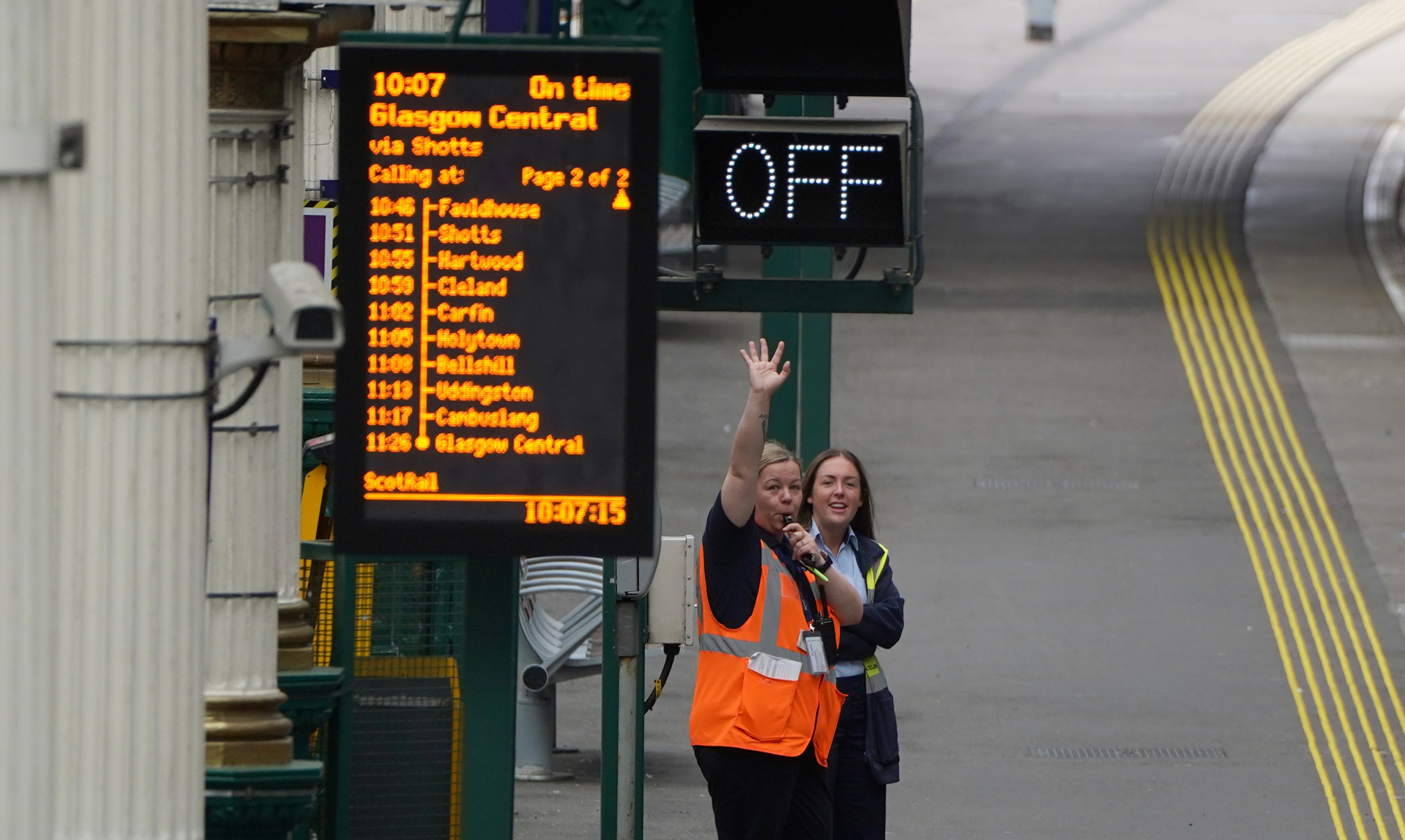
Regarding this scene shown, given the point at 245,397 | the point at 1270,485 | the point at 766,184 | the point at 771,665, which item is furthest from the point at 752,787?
the point at 1270,485

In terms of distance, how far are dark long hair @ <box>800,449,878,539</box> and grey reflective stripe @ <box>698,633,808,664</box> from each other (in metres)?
0.55

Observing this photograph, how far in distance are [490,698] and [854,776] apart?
1.98 meters

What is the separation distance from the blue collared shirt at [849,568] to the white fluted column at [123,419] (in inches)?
151

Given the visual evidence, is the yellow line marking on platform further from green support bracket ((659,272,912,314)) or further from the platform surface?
green support bracket ((659,272,912,314))

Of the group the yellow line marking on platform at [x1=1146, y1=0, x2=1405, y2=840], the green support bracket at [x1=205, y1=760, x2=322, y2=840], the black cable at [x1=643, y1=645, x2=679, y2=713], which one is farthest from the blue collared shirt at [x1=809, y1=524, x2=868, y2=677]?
the yellow line marking on platform at [x1=1146, y1=0, x2=1405, y2=840]

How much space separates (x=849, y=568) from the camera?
827 cm

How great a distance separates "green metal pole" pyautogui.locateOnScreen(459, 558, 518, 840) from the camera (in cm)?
659

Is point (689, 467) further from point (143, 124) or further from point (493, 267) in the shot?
point (143, 124)

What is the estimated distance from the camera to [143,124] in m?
4.50

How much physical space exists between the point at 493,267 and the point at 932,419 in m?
15.1

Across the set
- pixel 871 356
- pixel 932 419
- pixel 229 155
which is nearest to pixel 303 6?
A: pixel 229 155

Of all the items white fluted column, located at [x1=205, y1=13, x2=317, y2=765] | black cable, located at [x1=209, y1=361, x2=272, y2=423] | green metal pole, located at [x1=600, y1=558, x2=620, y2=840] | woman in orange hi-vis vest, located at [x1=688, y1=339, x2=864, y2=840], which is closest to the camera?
black cable, located at [x1=209, y1=361, x2=272, y2=423]

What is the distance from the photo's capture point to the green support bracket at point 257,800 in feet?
22.0

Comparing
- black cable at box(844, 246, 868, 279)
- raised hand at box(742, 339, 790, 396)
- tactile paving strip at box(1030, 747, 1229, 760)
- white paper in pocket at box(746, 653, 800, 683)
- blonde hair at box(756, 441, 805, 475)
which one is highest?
black cable at box(844, 246, 868, 279)
